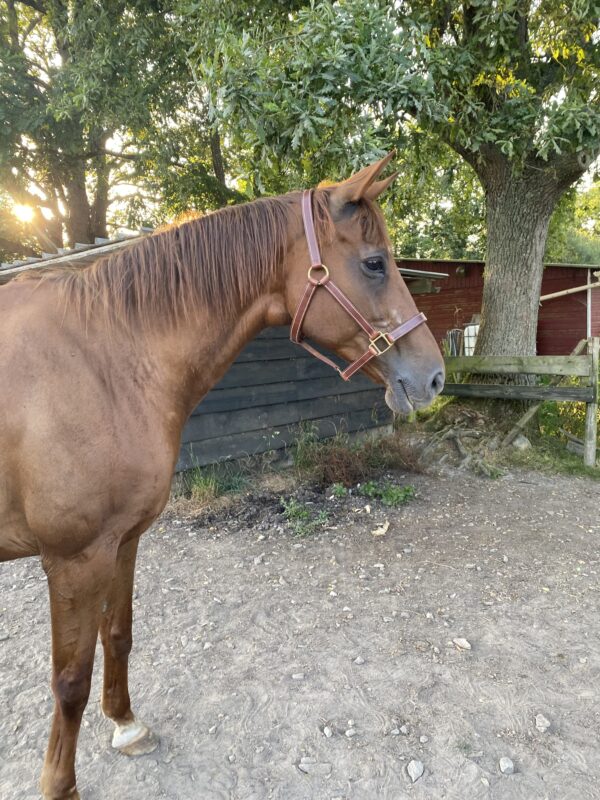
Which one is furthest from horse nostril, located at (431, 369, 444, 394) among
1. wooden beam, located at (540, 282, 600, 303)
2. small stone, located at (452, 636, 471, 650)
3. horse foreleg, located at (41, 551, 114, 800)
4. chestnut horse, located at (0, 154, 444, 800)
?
wooden beam, located at (540, 282, 600, 303)

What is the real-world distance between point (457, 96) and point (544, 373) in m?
3.22

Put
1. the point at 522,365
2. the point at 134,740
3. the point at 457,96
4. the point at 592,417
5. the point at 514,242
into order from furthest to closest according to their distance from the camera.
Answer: the point at 514,242
the point at 522,365
the point at 592,417
the point at 457,96
the point at 134,740

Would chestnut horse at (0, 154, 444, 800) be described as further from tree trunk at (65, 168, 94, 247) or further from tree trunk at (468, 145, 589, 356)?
tree trunk at (65, 168, 94, 247)

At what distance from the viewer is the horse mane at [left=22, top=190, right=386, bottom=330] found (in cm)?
164

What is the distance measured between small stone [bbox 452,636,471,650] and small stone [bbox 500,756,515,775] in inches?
27.5

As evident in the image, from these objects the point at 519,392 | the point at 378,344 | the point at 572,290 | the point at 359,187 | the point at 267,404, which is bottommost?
the point at 519,392

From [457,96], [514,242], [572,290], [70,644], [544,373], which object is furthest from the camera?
[572,290]

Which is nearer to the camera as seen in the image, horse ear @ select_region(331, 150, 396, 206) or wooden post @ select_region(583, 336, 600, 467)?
horse ear @ select_region(331, 150, 396, 206)

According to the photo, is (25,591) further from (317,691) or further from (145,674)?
(317,691)

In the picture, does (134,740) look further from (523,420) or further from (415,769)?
(523,420)

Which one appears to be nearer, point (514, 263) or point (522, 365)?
point (522, 365)

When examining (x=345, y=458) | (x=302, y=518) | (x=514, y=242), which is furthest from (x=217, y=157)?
(x=302, y=518)

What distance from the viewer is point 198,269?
1675 millimetres

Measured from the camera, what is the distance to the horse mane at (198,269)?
164 cm
